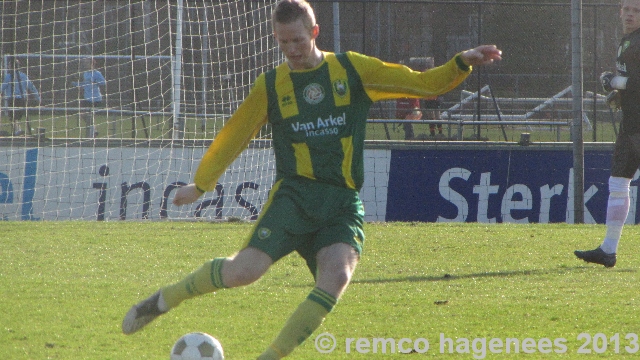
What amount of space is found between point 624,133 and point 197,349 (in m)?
4.40

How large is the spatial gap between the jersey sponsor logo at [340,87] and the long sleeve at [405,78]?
0.10m

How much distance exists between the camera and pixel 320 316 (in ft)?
12.2

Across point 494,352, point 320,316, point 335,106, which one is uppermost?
→ point 335,106

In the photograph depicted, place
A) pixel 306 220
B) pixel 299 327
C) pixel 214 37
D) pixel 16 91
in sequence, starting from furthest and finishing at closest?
pixel 16 91 → pixel 214 37 → pixel 306 220 → pixel 299 327

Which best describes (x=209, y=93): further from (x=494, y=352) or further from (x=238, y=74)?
(x=494, y=352)

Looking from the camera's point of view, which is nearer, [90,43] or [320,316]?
[320,316]

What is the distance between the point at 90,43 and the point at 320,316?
10.6 m

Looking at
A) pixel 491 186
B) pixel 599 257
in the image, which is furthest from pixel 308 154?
pixel 491 186

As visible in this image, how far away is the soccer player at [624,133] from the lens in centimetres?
691

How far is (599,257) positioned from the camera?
6902mm

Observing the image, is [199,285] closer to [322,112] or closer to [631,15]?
[322,112]

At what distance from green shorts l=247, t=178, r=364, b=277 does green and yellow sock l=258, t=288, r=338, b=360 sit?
28 cm

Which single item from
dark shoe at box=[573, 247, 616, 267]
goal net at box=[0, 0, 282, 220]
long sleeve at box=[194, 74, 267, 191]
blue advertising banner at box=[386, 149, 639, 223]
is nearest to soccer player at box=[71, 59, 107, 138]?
goal net at box=[0, 0, 282, 220]

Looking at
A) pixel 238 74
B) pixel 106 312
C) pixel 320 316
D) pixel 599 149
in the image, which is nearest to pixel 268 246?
pixel 320 316
